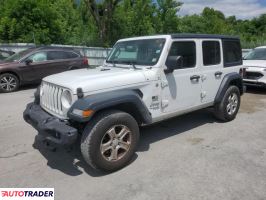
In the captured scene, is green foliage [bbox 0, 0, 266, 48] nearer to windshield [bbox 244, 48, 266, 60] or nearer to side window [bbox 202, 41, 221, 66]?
windshield [bbox 244, 48, 266, 60]

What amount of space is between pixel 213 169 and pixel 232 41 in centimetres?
337

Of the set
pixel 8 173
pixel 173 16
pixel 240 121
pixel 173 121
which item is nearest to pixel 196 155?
pixel 173 121

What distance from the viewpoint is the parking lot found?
3.58 metres

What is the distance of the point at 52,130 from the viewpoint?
3.74 m

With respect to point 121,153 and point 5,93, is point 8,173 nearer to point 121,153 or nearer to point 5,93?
point 121,153

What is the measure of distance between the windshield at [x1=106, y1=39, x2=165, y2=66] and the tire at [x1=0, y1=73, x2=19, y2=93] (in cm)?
594

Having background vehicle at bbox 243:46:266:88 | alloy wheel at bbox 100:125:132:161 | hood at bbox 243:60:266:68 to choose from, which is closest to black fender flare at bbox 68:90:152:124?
alloy wheel at bbox 100:125:132:161

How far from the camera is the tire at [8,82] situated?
398 inches

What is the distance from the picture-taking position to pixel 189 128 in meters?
5.93

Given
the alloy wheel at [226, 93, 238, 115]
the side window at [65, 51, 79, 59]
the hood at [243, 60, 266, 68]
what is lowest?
the alloy wheel at [226, 93, 238, 115]

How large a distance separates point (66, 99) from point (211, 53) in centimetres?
315

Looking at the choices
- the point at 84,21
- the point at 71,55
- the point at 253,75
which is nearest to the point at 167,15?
the point at 84,21

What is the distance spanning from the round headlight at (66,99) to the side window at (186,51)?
1883 millimetres

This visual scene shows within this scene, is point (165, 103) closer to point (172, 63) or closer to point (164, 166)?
point (172, 63)
